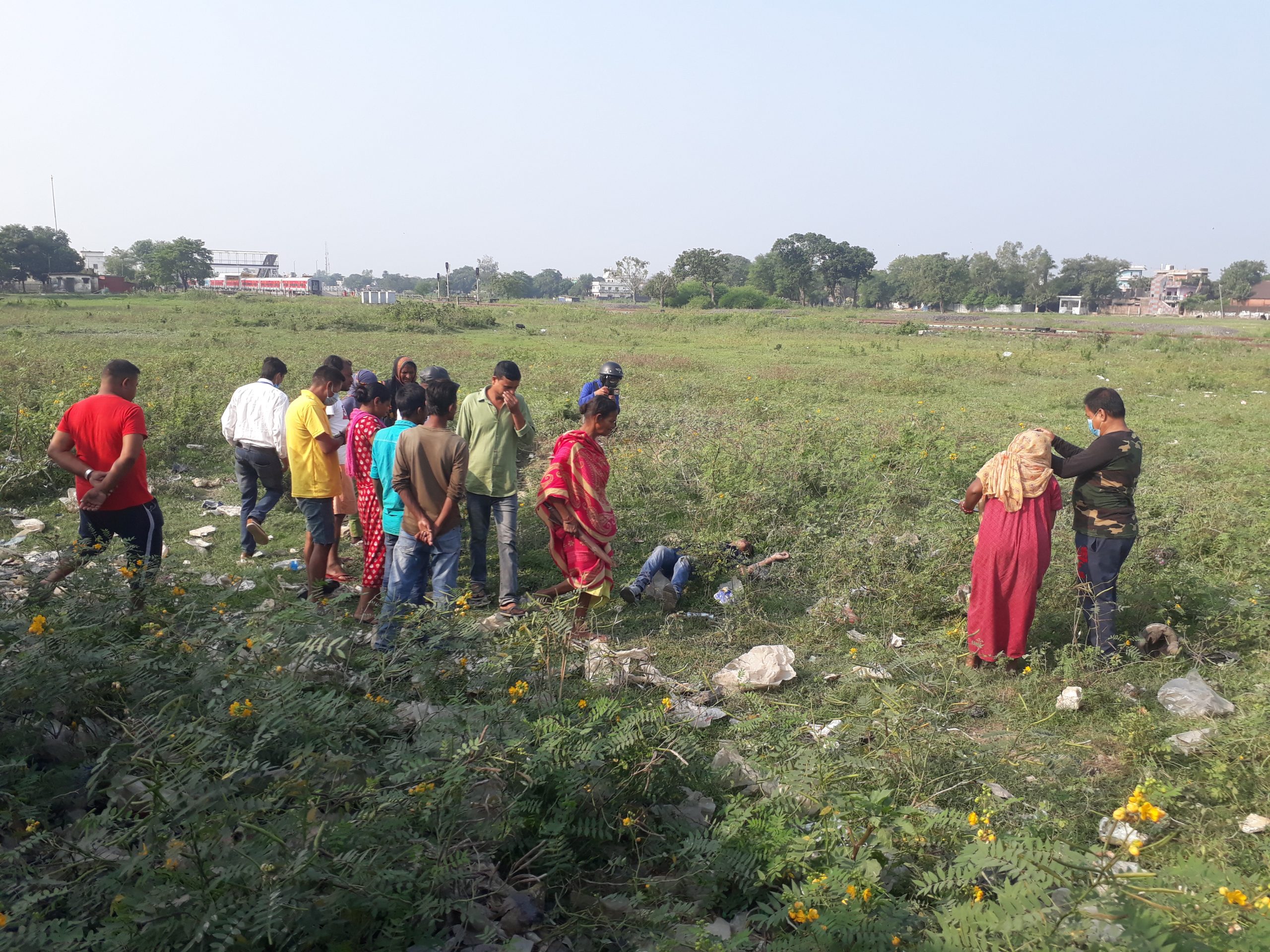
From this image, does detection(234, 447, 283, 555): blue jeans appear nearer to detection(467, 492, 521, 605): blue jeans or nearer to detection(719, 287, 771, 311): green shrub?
detection(467, 492, 521, 605): blue jeans

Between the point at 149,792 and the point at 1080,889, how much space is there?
95.0 inches

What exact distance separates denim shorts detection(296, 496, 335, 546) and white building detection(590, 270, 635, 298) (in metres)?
99.9

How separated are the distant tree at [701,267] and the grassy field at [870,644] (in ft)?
203

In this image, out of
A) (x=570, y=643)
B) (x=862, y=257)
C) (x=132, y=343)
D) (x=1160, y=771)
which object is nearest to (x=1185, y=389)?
(x=1160, y=771)

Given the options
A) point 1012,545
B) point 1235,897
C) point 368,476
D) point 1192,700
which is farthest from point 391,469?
point 1192,700

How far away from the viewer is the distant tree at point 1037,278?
82.2 metres

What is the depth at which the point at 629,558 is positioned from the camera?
6.25 metres

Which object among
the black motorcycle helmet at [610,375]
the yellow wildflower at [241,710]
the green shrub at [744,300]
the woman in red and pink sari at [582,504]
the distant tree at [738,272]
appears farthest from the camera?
the distant tree at [738,272]

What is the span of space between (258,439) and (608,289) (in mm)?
132748

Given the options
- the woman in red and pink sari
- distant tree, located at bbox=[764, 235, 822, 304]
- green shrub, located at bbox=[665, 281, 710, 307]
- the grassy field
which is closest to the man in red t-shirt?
the grassy field

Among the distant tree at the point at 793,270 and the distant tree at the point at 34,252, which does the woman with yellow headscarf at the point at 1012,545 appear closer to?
the distant tree at the point at 34,252

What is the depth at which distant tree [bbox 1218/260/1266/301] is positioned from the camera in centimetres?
7394

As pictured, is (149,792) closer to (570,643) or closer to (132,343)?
(570,643)

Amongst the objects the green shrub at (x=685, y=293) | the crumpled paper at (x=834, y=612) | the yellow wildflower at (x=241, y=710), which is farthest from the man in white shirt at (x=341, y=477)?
the green shrub at (x=685, y=293)
